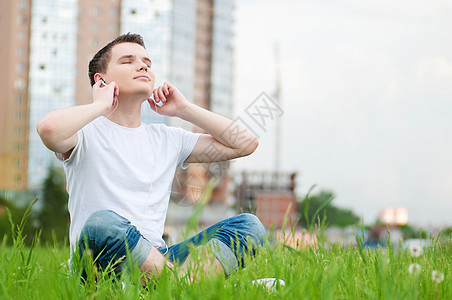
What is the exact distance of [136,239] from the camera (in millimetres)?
1847

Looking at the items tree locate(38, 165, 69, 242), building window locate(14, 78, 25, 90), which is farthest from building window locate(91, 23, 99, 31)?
tree locate(38, 165, 69, 242)

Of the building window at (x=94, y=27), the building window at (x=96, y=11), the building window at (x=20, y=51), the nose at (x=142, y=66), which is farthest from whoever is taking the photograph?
the building window at (x=96, y=11)

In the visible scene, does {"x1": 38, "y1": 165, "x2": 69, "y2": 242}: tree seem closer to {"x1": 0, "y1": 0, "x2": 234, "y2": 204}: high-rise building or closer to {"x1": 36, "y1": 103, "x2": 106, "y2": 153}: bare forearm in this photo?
{"x1": 36, "y1": 103, "x2": 106, "y2": 153}: bare forearm

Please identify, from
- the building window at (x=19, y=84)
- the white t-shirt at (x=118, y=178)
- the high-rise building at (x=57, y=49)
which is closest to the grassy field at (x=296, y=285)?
the white t-shirt at (x=118, y=178)

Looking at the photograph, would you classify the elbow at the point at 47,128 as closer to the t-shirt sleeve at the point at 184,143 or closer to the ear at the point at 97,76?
the ear at the point at 97,76

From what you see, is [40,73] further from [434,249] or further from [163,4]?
[434,249]

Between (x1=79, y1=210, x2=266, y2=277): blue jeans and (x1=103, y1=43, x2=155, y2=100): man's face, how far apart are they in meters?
0.52

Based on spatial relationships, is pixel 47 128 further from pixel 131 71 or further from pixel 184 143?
pixel 184 143

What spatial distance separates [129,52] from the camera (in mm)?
2184

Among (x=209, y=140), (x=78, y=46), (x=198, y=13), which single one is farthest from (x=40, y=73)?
(x=209, y=140)

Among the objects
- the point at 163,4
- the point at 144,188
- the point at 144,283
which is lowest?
the point at 144,283

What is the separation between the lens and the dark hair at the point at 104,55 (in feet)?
7.26

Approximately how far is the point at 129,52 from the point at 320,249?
1.10 metres

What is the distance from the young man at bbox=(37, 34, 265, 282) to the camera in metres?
1.84
